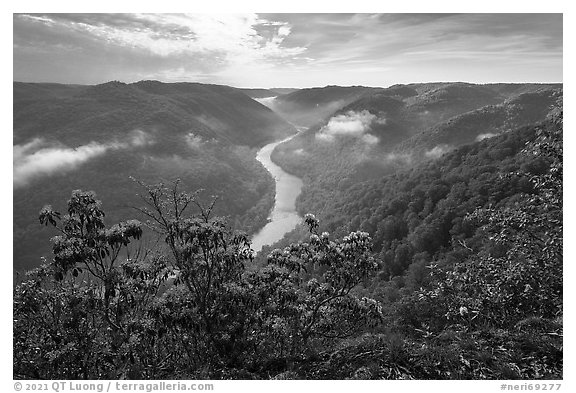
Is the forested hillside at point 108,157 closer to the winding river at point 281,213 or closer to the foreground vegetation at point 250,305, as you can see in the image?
the winding river at point 281,213

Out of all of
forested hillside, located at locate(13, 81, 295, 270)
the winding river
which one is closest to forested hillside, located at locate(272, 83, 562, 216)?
the winding river

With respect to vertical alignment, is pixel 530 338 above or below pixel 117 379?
above

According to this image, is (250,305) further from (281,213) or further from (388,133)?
(388,133)

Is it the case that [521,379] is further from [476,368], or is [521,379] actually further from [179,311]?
[179,311]

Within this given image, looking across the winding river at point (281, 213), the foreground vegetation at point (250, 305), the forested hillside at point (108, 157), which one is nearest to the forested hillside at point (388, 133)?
the winding river at point (281, 213)

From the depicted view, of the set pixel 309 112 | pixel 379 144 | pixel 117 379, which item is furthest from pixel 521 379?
pixel 309 112

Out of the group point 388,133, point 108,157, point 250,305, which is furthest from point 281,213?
point 388,133
